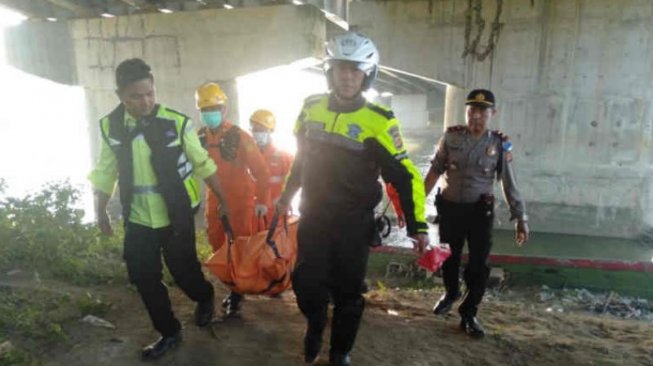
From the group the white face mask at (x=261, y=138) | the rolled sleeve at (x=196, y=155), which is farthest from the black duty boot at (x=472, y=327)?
the white face mask at (x=261, y=138)

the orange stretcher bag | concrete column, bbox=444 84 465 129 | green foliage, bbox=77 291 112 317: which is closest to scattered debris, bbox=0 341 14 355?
Result: green foliage, bbox=77 291 112 317

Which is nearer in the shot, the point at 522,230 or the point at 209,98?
the point at 522,230

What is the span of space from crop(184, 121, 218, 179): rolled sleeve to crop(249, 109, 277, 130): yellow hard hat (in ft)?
6.44

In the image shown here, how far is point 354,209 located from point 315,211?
0.87ft

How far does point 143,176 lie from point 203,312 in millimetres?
1269

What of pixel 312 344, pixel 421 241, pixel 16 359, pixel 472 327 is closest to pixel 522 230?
pixel 472 327

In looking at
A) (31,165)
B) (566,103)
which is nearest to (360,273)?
(566,103)

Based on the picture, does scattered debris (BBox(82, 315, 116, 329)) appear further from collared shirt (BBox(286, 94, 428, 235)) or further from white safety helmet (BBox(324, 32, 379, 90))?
white safety helmet (BBox(324, 32, 379, 90))

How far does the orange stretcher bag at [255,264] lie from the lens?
3852mm

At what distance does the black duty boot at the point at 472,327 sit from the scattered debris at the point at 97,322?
2.98 metres

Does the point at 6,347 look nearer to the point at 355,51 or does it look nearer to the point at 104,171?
the point at 104,171

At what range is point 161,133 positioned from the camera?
3.06 m

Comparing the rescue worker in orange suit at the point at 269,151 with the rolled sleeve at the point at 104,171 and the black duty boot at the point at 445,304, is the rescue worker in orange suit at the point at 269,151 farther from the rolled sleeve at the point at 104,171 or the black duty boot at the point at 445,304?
the rolled sleeve at the point at 104,171

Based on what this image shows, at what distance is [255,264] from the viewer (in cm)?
386
